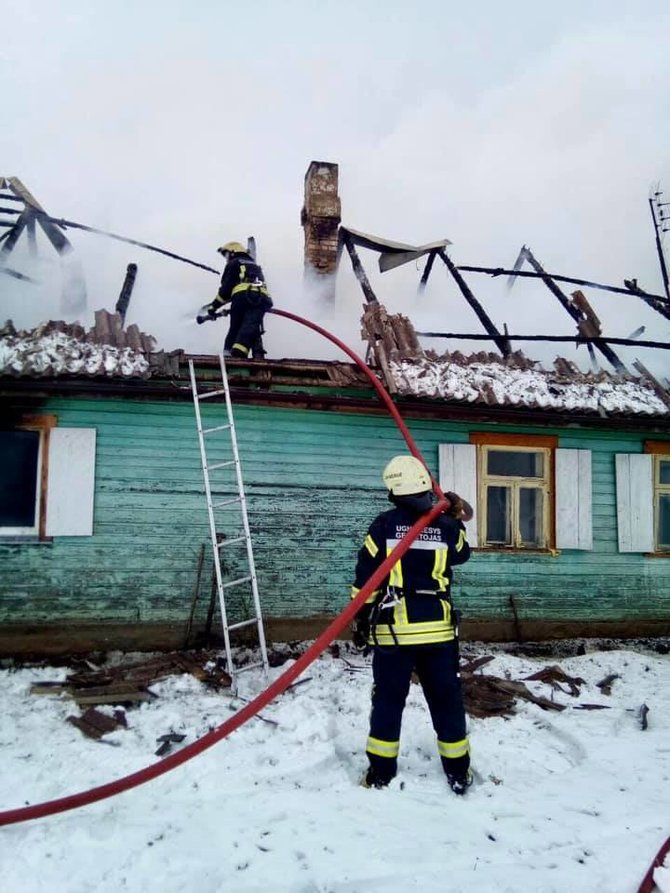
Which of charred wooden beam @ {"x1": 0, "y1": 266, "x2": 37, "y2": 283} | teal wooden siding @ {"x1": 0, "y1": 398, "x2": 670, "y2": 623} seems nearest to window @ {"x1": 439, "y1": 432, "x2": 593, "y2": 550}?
teal wooden siding @ {"x1": 0, "y1": 398, "x2": 670, "y2": 623}

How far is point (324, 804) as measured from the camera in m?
3.56

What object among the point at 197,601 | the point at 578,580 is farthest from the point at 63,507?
the point at 578,580

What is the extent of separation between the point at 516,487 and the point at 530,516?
607 mm

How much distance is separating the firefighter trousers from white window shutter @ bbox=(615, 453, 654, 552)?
4.93m

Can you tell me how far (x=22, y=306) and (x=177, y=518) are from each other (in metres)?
6.04

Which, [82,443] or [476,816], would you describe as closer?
[476,816]

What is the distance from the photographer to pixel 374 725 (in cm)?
377

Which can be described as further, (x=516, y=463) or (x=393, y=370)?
(x=516, y=463)

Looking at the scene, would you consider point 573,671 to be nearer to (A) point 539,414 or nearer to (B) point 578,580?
(B) point 578,580

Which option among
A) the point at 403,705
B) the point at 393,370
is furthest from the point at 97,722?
the point at 393,370

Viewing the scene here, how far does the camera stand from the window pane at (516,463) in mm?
7855

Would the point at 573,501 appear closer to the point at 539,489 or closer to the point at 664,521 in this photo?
the point at 539,489

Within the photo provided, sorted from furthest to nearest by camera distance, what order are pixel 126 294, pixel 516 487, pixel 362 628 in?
pixel 126 294 → pixel 516 487 → pixel 362 628

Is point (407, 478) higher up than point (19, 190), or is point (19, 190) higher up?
point (19, 190)
